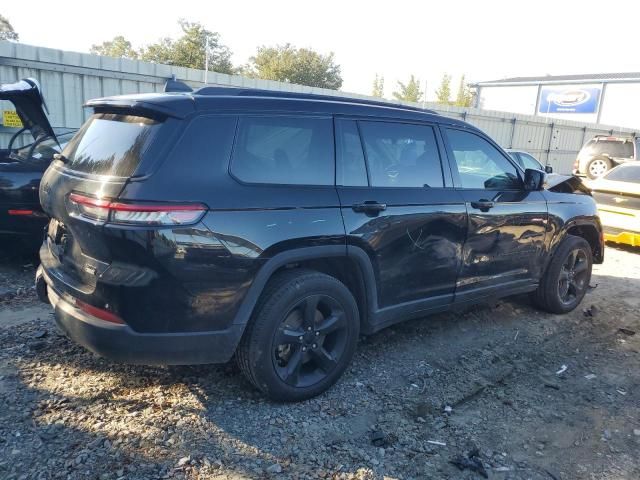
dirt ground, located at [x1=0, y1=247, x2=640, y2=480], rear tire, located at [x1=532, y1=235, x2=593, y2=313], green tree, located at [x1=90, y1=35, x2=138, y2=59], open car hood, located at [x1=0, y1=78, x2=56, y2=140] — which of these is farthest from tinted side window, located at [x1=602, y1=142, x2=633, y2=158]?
green tree, located at [x1=90, y1=35, x2=138, y2=59]

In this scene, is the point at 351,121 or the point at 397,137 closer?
the point at 351,121

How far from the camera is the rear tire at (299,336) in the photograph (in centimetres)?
310

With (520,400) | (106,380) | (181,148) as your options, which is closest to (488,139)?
(520,400)

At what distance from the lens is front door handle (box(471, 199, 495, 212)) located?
164 inches

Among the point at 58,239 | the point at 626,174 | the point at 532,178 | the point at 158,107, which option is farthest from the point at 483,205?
the point at 626,174

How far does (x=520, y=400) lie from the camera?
360 centimetres

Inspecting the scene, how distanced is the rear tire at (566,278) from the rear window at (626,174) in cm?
422

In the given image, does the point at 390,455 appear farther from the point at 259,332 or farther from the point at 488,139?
the point at 488,139

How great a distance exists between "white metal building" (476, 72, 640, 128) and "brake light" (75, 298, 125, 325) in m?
46.8

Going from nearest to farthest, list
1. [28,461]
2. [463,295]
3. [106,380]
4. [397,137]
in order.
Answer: [28,461] → [106,380] → [397,137] → [463,295]

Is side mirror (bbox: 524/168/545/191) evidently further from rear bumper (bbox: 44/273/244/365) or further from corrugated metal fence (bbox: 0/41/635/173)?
corrugated metal fence (bbox: 0/41/635/173)

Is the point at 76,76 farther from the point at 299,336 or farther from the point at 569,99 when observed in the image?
the point at 569,99

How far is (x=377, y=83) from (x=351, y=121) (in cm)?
6871

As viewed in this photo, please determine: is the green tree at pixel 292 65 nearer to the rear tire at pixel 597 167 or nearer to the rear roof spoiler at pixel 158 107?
the rear tire at pixel 597 167
